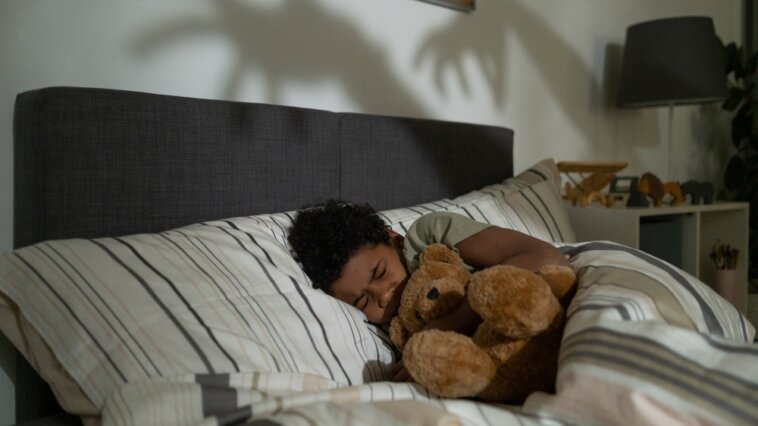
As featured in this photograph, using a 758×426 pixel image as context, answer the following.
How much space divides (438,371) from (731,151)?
338 centimetres

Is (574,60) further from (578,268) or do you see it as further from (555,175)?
(578,268)

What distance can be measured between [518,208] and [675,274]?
1.90 ft

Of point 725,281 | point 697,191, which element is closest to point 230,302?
point 697,191

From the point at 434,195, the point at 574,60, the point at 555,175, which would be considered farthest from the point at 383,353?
the point at 574,60

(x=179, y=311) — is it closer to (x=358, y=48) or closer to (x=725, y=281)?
(x=358, y=48)

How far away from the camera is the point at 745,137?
10.1 feet

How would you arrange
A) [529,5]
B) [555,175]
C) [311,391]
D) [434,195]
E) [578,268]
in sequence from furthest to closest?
[529,5] < [555,175] < [434,195] < [578,268] < [311,391]

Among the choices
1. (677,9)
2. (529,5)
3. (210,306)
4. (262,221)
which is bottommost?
(210,306)

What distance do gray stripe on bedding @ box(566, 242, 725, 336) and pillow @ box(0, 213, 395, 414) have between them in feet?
1.54

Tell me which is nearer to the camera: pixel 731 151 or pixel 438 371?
pixel 438 371

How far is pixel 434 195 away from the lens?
165 centimetres

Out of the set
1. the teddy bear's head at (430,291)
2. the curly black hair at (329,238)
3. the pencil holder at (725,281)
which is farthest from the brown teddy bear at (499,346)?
the pencil holder at (725,281)

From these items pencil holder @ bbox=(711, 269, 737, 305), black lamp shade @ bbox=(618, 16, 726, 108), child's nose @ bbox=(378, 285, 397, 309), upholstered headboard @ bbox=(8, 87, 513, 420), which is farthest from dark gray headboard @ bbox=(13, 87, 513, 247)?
pencil holder @ bbox=(711, 269, 737, 305)

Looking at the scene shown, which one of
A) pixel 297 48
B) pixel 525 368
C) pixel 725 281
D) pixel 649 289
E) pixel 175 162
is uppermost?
pixel 297 48
